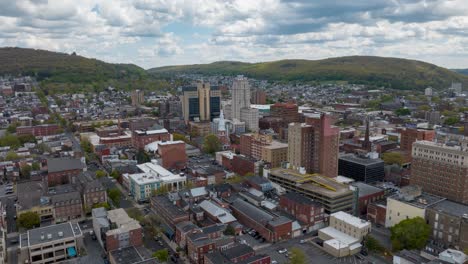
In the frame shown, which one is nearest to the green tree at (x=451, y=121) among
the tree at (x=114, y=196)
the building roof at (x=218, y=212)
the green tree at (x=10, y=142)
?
the building roof at (x=218, y=212)

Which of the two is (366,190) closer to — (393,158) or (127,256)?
(393,158)

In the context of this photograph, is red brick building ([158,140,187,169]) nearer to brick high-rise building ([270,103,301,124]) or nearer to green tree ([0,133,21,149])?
green tree ([0,133,21,149])

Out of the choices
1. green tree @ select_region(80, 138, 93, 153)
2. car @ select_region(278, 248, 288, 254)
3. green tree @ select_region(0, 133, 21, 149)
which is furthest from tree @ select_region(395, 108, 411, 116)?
green tree @ select_region(0, 133, 21, 149)

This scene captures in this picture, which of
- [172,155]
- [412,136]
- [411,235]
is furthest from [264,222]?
[412,136]

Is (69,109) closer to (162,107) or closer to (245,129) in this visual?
(162,107)

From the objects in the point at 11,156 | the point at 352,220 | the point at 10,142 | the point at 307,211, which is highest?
the point at 10,142

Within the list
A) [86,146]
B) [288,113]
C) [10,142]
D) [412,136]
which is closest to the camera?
[412,136]

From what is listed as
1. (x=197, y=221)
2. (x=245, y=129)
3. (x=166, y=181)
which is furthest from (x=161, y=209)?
(x=245, y=129)
